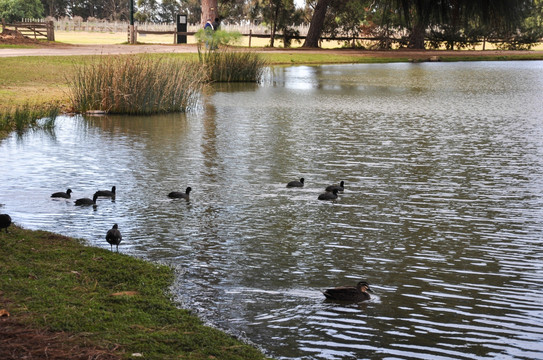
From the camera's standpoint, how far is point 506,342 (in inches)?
282

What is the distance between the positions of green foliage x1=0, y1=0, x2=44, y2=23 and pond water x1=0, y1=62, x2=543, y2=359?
71.1 metres

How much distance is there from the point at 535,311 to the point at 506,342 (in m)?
1.03

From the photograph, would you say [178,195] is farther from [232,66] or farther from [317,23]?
[317,23]

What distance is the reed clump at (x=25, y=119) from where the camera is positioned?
20703mm

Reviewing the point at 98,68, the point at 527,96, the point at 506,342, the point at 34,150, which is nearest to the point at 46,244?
the point at 506,342

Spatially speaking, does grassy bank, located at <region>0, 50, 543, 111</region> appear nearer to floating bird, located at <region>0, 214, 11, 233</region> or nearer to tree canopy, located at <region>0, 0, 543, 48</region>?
tree canopy, located at <region>0, 0, 543, 48</region>

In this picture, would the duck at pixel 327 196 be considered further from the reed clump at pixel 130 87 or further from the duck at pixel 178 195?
the reed clump at pixel 130 87

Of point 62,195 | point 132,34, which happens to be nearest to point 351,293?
point 62,195

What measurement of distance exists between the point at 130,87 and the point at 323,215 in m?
13.6

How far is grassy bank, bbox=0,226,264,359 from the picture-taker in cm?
625

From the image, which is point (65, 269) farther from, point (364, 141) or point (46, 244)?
point (364, 141)

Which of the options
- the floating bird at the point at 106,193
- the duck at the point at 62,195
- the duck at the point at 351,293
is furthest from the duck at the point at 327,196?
the duck at the point at 351,293

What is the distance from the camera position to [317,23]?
64812mm

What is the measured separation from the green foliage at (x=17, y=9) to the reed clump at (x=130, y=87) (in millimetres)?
68059
